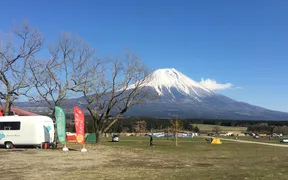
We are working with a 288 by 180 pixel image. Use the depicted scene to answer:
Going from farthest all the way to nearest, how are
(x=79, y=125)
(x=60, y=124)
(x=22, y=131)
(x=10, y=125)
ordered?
1. (x=60, y=124)
2. (x=10, y=125)
3. (x=79, y=125)
4. (x=22, y=131)

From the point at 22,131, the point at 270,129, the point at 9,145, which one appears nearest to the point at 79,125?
the point at 22,131

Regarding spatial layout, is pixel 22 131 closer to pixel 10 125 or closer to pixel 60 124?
pixel 10 125

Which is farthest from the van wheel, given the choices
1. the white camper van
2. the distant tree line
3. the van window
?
the distant tree line

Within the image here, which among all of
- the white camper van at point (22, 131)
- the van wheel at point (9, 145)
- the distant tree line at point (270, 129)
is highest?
the white camper van at point (22, 131)

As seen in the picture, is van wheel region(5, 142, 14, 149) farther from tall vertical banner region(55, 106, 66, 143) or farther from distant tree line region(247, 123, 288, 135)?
distant tree line region(247, 123, 288, 135)

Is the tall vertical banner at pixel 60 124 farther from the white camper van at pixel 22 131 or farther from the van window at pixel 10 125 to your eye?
the van window at pixel 10 125

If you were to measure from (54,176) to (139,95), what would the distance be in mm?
33798

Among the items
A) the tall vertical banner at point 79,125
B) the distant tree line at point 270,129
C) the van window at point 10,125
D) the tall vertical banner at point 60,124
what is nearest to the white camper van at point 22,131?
the van window at point 10,125

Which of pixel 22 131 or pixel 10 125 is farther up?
pixel 10 125

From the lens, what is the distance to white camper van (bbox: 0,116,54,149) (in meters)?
26.7

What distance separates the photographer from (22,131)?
88.1ft

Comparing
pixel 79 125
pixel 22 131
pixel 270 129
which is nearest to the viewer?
pixel 22 131

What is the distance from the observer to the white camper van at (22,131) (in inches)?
1051

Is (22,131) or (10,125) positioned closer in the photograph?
(22,131)
